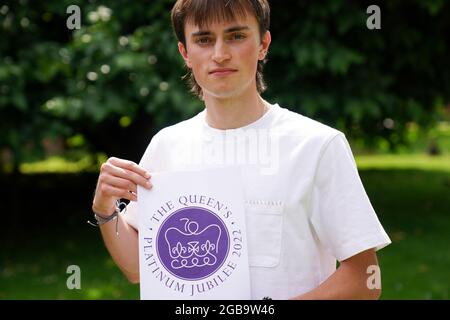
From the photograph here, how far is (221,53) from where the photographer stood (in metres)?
1.98

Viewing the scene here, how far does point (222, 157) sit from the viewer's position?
81.6 inches

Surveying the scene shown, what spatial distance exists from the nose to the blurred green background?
13.9 ft

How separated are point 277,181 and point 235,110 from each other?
28 centimetres

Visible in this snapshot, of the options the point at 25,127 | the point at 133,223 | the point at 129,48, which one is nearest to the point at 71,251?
the point at 25,127

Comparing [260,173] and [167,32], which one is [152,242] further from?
[167,32]

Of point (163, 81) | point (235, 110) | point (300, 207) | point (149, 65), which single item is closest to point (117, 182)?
point (235, 110)

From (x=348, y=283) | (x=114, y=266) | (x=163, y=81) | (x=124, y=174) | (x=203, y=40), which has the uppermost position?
(x=163, y=81)

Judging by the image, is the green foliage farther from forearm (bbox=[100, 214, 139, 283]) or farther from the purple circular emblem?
the purple circular emblem

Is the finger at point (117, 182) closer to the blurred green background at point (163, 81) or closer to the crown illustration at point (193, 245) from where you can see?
the crown illustration at point (193, 245)

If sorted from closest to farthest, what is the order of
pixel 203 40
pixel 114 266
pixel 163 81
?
pixel 203 40 → pixel 163 81 → pixel 114 266

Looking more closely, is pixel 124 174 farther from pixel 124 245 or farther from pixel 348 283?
pixel 348 283

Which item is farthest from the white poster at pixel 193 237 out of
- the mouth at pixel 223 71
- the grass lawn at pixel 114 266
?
the grass lawn at pixel 114 266

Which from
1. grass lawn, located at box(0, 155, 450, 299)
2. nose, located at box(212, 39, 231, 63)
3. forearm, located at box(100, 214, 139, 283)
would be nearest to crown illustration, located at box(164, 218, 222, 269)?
forearm, located at box(100, 214, 139, 283)

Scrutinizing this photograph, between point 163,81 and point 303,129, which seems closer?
point 303,129
